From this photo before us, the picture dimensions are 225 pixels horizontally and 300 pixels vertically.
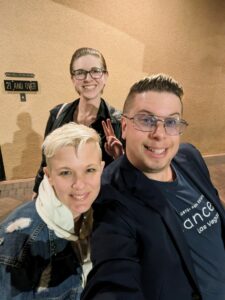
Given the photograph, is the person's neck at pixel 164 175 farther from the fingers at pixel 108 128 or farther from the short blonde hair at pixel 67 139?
the fingers at pixel 108 128

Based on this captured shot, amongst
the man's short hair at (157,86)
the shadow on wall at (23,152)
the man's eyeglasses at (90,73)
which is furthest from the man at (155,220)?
the shadow on wall at (23,152)

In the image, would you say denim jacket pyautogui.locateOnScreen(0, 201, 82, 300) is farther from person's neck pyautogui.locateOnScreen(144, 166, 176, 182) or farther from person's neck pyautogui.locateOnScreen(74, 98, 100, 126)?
person's neck pyautogui.locateOnScreen(74, 98, 100, 126)

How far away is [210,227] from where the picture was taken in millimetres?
1171

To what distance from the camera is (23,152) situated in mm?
3078

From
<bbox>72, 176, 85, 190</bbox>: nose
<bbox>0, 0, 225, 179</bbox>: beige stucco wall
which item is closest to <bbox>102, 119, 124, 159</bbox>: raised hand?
<bbox>72, 176, 85, 190</bbox>: nose

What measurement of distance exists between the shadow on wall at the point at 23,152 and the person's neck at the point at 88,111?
5.01ft

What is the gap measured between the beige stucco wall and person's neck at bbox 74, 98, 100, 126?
1.42m

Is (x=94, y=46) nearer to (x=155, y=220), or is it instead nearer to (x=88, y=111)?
(x=88, y=111)

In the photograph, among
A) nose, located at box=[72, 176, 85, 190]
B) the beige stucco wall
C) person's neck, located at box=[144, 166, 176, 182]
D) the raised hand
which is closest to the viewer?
nose, located at box=[72, 176, 85, 190]

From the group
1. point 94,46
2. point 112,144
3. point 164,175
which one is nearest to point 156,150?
point 164,175

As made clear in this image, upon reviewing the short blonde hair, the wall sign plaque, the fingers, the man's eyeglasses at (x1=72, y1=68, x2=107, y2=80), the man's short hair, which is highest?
the man's eyeglasses at (x1=72, y1=68, x2=107, y2=80)

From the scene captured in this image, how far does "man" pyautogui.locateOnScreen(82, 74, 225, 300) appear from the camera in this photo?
881 mm

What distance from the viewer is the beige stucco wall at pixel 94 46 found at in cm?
260

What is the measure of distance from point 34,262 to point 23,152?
227 centimetres
